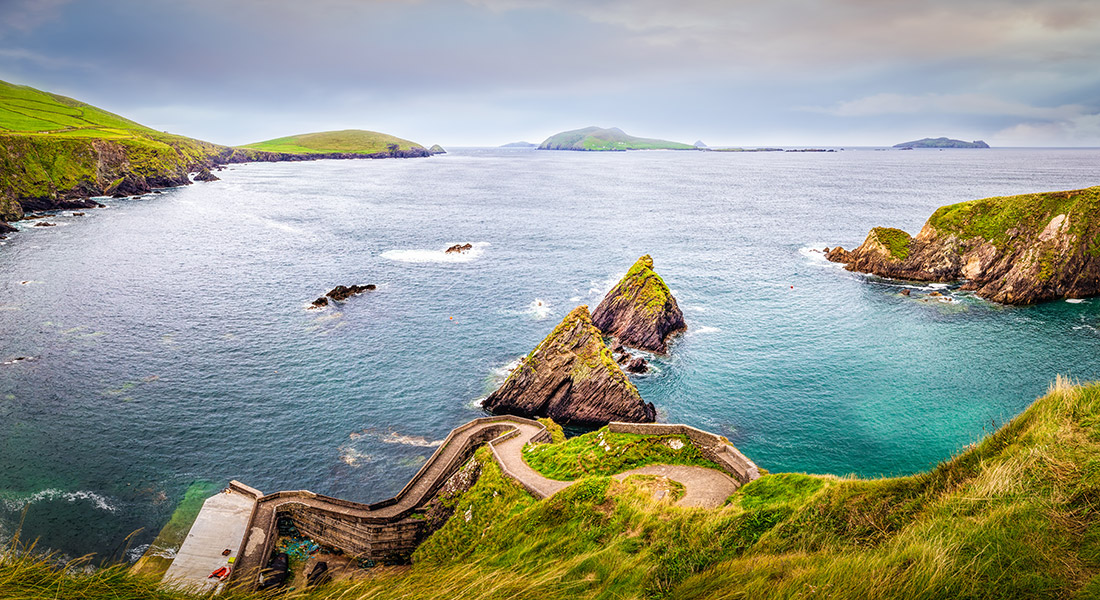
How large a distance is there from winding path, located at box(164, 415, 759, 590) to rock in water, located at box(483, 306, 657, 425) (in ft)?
34.9

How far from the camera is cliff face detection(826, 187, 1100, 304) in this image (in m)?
72.0

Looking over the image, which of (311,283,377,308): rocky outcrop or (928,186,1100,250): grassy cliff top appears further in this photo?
(928,186,1100,250): grassy cliff top

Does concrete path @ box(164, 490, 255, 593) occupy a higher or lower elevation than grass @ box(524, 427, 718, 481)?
lower

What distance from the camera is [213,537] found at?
32.7m

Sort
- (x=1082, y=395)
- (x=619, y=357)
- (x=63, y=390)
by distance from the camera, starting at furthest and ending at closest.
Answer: (x=619, y=357), (x=63, y=390), (x=1082, y=395)

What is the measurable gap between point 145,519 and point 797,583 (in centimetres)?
4031

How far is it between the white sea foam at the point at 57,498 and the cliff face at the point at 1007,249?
96.1m

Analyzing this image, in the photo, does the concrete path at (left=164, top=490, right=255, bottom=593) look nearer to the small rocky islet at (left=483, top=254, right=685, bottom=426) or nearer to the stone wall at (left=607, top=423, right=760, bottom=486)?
the small rocky islet at (left=483, top=254, right=685, bottom=426)

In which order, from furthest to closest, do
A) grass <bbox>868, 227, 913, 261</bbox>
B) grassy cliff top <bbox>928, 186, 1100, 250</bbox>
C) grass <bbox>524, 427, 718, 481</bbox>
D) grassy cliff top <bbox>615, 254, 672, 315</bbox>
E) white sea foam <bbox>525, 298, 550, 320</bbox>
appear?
grass <bbox>868, 227, 913, 261</bbox> < grassy cliff top <bbox>928, 186, 1100, 250</bbox> < white sea foam <bbox>525, 298, 550, 320</bbox> < grassy cliff top <bbox>615, 254, 672, 315</bbox> < grass <bbox>524, 427, 718, 481</bbox>

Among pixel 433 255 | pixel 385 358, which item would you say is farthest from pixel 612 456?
pixel 433 255

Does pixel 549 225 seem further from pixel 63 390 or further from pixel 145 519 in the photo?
pixel 145 519

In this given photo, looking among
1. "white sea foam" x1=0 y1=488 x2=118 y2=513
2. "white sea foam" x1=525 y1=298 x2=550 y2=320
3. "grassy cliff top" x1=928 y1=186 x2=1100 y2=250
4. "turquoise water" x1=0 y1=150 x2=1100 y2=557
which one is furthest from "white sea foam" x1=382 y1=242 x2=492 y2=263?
"grassy cliff top" x1=928 y1=186 x2=1100 y2=250

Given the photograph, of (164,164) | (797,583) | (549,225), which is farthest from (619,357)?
(164,164)

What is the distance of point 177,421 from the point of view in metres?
45.5
